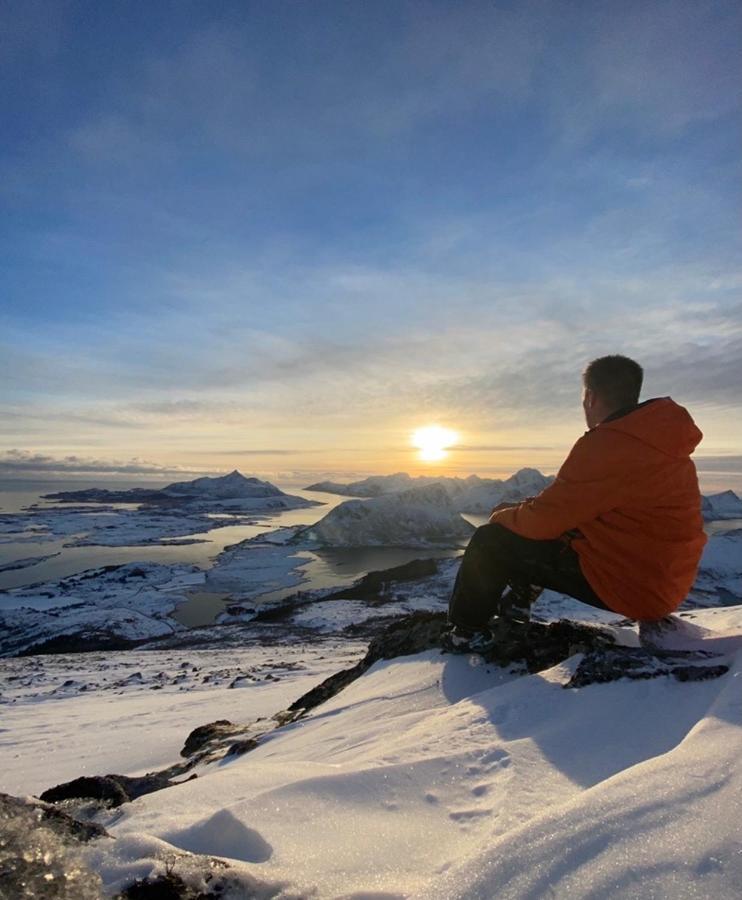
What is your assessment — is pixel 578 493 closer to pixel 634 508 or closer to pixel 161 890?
pixel 634 508

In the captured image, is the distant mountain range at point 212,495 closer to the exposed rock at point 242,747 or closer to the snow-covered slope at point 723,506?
the snow-covered slope at point 723,506

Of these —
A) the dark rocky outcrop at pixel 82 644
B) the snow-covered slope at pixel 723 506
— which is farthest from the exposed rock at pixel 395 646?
the snow-covered slope at pixel 723 506

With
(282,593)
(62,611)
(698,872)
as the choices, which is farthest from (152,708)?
(282,593)

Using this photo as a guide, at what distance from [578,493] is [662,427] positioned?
1.95 feet

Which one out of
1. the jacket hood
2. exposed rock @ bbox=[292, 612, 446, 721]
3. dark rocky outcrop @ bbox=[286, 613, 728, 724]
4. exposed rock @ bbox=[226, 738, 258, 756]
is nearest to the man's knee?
dark rocky outcrop @ bbox=[286, 613, 728, 724]

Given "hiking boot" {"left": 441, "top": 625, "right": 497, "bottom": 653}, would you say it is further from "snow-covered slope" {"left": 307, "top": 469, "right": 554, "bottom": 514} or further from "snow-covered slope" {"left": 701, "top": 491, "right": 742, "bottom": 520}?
"snow-covered slope" {"left": 701, "top": 491, "right": 742, "bottom": 520}

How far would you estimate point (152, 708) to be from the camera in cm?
754

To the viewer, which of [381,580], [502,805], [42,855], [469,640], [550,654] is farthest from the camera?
[381,580]

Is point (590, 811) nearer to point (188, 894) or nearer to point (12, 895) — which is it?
point (188, 894)

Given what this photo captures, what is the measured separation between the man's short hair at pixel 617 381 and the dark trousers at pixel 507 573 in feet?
3.28

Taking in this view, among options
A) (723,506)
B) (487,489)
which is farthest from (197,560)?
(723,506)

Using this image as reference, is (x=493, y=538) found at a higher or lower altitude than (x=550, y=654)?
higher

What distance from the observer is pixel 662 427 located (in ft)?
9.97

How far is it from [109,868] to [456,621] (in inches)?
120
